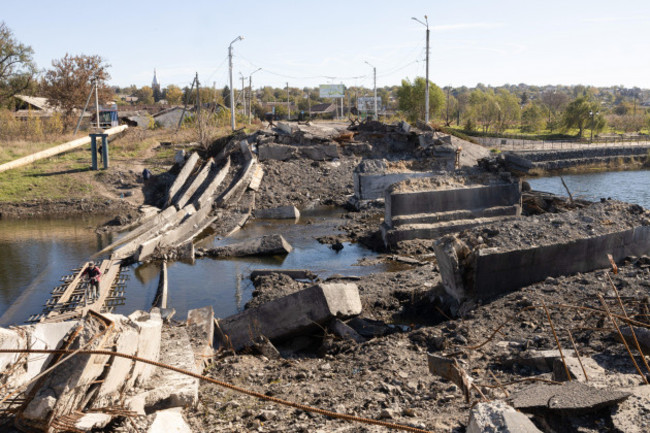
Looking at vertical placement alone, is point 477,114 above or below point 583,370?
above

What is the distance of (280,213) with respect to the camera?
23.0 m

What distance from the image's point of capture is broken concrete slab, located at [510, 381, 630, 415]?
482cm

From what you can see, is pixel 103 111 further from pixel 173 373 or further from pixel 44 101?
pixel 173 373

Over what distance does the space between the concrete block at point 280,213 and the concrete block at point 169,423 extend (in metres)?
17.4

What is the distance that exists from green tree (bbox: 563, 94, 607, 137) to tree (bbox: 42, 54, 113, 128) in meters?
47.0

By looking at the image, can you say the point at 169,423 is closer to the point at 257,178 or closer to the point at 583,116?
the point at 257,178

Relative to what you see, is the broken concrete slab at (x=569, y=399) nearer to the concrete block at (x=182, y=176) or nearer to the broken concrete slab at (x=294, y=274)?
the broken concrete slab at (x=294, y=274)

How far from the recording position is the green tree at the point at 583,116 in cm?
5644

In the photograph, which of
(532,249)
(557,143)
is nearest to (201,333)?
(532,249)

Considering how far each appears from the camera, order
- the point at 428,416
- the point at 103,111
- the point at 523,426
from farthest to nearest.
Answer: the point at 103,111
the point at 428,416
the point at 523,426

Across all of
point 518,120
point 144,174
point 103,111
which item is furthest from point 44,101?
point 518,120

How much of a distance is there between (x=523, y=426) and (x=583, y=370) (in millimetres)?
2056

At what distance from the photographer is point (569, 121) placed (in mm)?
58156

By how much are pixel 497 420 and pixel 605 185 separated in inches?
1416
